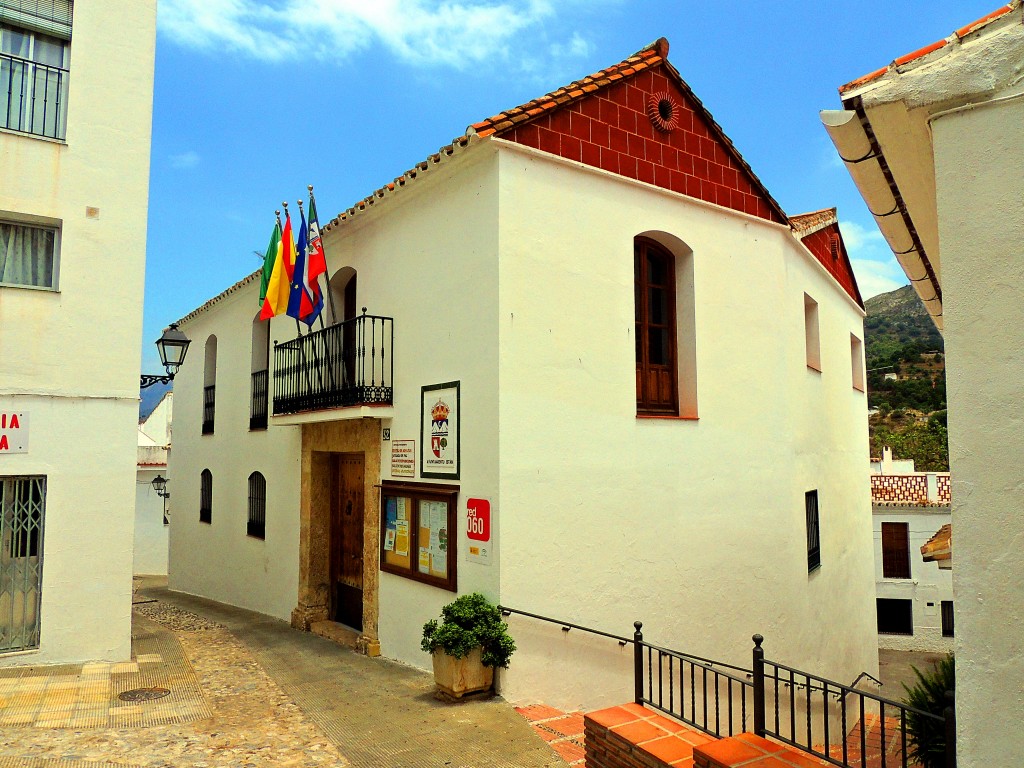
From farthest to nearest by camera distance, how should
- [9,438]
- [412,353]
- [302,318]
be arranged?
[302,318], [412,353], [9,438]

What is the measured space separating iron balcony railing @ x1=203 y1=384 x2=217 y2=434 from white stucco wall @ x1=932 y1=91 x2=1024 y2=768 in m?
14.9

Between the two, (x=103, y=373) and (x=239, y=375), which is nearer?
(x=103, y=373)

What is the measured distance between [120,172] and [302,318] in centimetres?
259

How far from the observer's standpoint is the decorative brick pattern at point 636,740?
14.7 ft

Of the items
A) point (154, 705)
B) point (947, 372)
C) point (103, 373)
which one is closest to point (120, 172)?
point (103, 373)

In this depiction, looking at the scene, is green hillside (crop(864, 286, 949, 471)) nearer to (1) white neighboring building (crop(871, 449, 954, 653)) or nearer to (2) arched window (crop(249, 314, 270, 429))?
(1) white neighboring building (crop(871, 449, 954, 653))

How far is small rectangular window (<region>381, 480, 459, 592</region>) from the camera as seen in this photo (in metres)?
7.95

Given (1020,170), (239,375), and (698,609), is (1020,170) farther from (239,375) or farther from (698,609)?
(239,375)

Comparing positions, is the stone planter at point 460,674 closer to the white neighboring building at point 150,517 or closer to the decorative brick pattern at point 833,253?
the decorative brick pattern at point 833,253

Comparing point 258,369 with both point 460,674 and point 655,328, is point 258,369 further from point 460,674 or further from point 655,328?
point 460,674

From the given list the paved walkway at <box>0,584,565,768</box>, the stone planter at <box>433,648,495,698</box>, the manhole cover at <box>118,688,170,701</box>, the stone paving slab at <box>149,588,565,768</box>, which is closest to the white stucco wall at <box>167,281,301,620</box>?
the stone paving slab at <box>149,588,565,768</box>

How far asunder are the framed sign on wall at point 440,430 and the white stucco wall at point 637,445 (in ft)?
2.62

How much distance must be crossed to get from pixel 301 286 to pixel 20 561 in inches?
169

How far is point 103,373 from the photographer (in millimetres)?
7969
